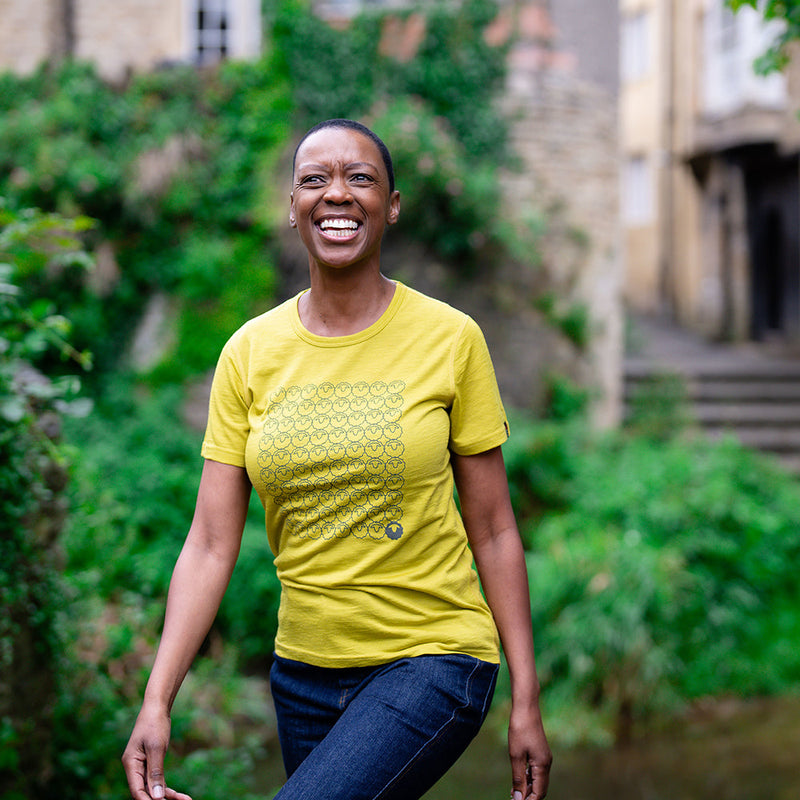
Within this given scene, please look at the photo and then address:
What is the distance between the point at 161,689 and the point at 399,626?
503 mm

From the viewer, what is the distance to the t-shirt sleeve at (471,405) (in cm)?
210

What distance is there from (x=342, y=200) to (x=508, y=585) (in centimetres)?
91

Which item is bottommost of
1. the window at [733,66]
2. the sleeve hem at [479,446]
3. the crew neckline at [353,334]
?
the sleeve hem at [479,446]

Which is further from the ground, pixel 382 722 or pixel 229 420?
pixel 229 420

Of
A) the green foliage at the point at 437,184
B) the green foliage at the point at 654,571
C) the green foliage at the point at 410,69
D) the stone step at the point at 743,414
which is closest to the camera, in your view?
the green foliage at the point at 654,571

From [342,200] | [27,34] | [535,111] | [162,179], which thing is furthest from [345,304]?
[27,34]

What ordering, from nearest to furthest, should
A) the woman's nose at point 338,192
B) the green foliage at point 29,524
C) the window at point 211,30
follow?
the woman's nose at point 338,192 → the green foliage at point 29,524 → the window at point 211,30

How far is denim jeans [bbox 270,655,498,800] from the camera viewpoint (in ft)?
6.12

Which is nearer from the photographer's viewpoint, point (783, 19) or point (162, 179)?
point (783, 19)

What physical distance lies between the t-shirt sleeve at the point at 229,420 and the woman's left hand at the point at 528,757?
2.68 ft

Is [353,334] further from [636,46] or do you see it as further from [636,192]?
[636,46]

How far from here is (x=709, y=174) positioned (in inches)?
739

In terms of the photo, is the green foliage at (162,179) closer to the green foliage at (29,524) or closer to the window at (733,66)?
the green foliage at (29,524)

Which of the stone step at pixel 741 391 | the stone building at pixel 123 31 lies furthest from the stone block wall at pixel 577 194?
the stone building at pixel 123 31
